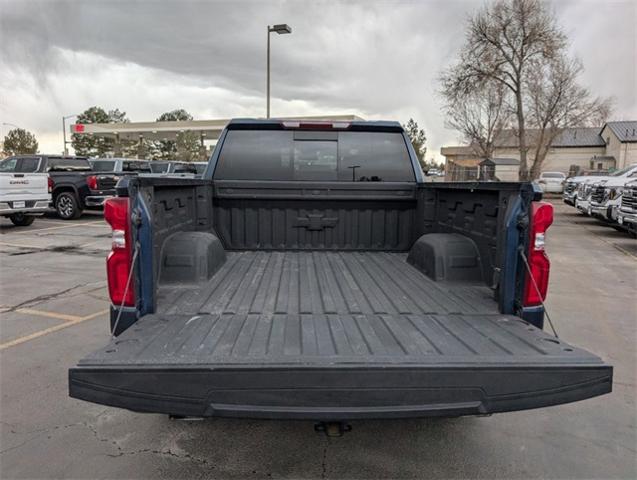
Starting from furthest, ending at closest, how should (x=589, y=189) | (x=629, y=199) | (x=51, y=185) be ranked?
(x=589, y=189) < (x=51, y=185) < (x=629, y=199)

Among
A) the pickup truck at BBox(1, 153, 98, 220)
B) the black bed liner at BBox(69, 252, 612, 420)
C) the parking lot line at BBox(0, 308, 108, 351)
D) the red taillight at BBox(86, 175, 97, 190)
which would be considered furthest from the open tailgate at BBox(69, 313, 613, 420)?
the pickup truck at BBox(1, 153, 98, 220)

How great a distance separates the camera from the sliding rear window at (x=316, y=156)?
175 inches

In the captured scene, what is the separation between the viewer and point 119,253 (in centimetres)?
258

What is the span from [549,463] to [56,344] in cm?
462

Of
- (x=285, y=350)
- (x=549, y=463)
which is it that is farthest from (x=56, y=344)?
(x=549, y=463)

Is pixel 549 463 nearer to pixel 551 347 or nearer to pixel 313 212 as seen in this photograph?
pixel 551 347

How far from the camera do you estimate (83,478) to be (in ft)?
8.75

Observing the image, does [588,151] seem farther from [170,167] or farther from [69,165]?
[69,165]

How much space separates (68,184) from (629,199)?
681 inches

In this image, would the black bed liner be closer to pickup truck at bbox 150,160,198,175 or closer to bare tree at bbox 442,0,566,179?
pickup truck at bbox 150,160,198,175

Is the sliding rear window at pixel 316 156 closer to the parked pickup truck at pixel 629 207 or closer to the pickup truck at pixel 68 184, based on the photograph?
the parked pickup truck at pixel 629 207

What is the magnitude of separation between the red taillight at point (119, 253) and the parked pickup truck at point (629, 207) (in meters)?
13.0

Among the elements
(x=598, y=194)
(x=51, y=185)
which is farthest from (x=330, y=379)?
(x=598, y=194)

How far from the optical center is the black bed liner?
2002 millimetres
